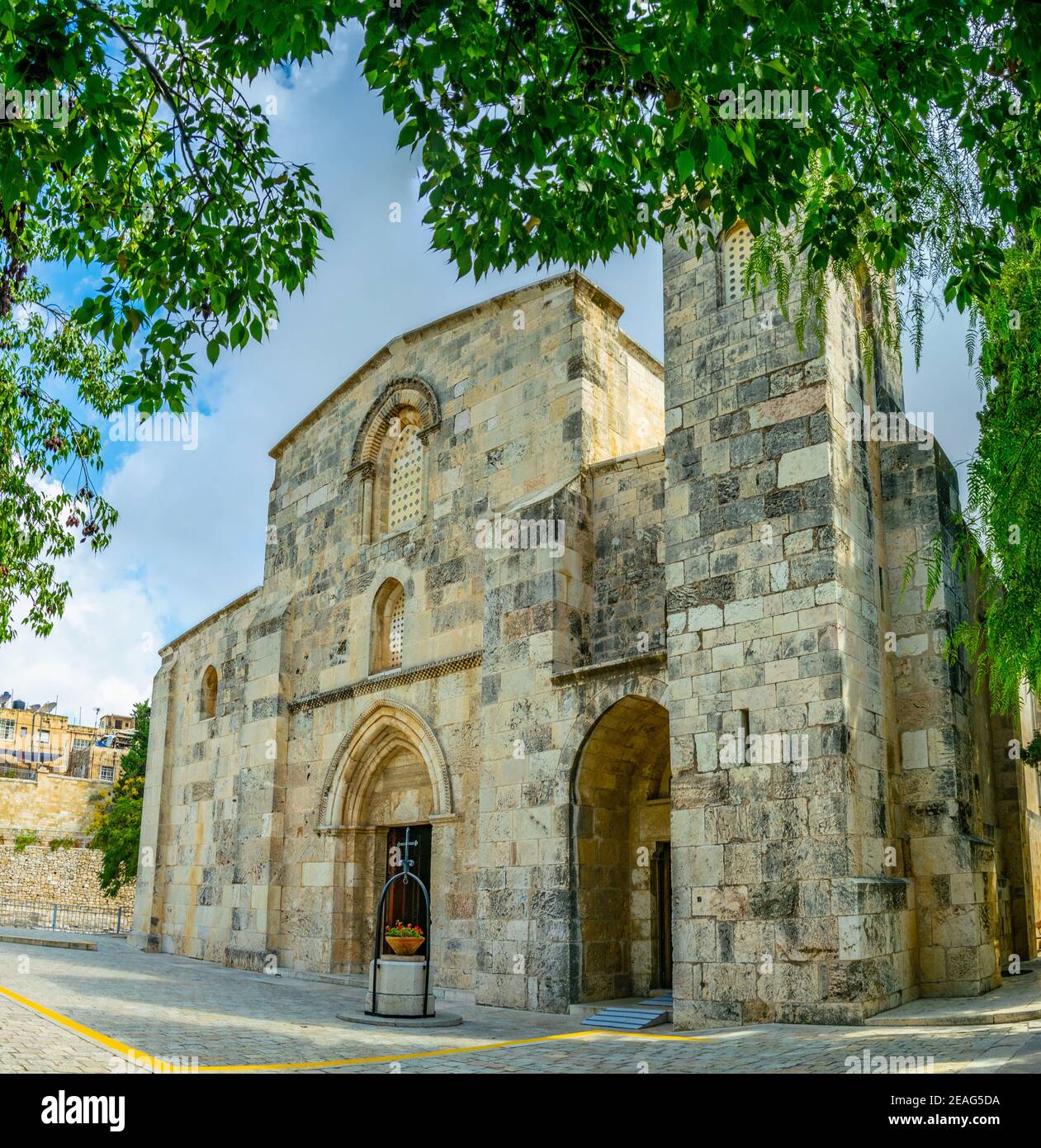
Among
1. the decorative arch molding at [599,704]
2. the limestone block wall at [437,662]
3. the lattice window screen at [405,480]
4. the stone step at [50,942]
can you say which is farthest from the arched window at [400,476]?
the stone step at [50,942]

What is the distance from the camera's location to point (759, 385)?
422 inches

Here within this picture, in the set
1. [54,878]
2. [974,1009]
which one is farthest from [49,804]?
[974,1009]

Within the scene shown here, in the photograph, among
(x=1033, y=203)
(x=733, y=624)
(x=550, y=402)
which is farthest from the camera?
(x=550, y=402)

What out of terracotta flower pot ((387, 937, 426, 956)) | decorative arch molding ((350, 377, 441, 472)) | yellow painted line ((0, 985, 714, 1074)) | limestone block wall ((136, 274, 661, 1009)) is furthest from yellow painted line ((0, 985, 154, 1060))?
decorative arch molding ((350, 377, 441, 472))

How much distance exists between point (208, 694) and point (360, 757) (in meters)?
7.07

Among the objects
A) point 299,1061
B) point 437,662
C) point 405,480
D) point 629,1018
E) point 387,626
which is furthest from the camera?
point 405,480

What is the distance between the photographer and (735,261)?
11438 mm

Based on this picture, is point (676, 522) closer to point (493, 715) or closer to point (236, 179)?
point (493, 715)

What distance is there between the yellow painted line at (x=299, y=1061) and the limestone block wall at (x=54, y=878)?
93.7ft

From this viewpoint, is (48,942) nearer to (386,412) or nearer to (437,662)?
(437,662)

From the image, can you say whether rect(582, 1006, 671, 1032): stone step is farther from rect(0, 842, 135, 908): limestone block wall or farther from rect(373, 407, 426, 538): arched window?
rect(0, 842, 135, 908): limestone block wall

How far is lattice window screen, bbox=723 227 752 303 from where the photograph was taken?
11.3 meters
